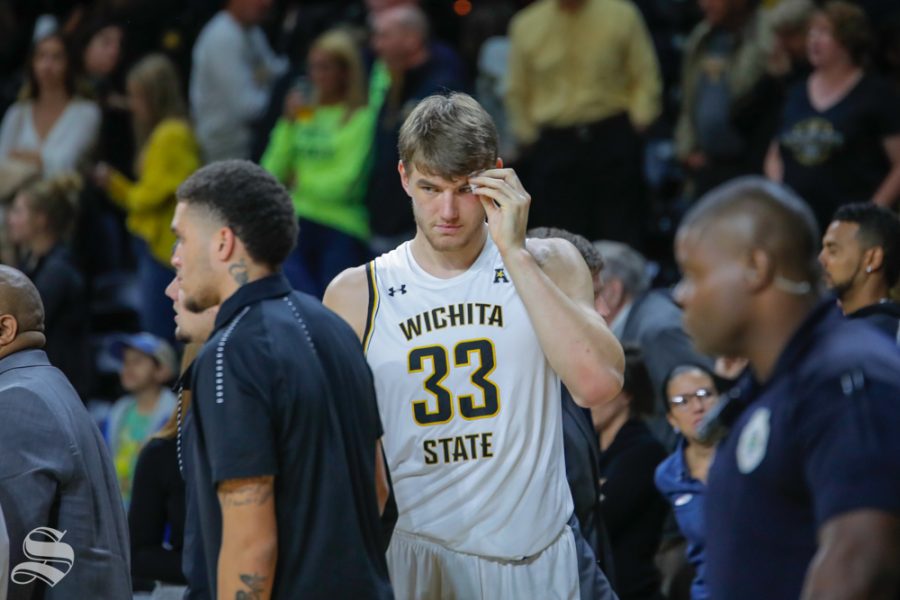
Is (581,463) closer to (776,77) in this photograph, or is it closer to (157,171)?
(776,77)

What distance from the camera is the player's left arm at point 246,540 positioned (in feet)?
11.3

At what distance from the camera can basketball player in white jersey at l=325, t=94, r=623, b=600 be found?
4.22 metres

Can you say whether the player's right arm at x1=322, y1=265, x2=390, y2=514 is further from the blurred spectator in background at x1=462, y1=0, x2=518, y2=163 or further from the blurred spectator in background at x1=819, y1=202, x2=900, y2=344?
the blurred spectator in background at x1=462, y1=0, x2=518, y2=163

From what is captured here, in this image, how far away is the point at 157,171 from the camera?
10258 mm

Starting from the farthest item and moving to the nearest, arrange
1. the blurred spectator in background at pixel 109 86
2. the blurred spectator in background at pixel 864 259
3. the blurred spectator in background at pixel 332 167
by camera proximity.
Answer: the blurred spectator in background at pixel 109 86
the blurred spectator in background at pixel 332 167
the blurred spectator in background at pixel 864 259

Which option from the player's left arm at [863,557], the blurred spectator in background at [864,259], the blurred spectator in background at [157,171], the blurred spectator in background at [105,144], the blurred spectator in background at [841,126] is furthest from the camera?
the blurred spectator in background at [105,144]

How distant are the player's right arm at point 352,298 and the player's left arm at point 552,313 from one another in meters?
0.46

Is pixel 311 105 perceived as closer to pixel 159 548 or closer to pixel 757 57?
pixel 757 57

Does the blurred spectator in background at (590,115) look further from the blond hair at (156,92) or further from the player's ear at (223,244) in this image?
the player's ear at (223,244)

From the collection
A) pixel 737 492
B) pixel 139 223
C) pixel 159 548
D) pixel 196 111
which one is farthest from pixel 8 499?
pixel 196 111

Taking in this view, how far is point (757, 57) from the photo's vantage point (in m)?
9.16

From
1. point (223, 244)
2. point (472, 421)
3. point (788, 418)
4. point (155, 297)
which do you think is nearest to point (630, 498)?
point (472, 421)

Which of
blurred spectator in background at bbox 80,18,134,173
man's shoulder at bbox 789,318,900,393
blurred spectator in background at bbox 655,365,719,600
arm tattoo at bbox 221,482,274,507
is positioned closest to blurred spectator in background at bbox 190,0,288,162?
blurred spectator in background at bbox 80,18,134,173

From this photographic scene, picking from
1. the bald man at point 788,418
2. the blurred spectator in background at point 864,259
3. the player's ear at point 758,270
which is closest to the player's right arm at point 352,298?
the bald man at point 788,418
